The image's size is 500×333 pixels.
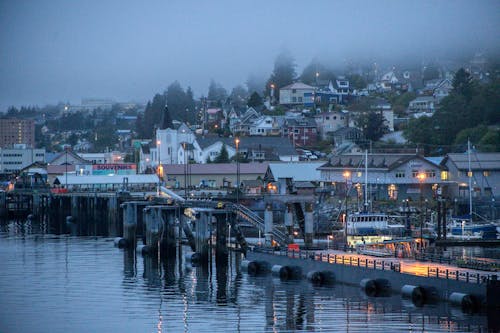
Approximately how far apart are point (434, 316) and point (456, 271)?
3.43 metres

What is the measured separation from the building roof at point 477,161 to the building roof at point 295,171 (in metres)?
16.7

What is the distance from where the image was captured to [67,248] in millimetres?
87250

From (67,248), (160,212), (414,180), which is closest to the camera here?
(160,212)

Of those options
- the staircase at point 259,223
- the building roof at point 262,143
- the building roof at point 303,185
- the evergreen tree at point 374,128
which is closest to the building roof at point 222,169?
the building roof at point 262,143

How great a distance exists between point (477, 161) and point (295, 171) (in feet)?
74.1

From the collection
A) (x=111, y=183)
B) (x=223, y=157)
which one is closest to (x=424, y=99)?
(x=223, y=157)

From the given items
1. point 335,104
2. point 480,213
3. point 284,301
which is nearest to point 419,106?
point 335,104

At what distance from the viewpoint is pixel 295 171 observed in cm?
12262

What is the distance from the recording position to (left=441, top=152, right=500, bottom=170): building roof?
108m

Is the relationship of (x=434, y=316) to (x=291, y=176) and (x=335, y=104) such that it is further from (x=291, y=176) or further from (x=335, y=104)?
(x=335, y=104)

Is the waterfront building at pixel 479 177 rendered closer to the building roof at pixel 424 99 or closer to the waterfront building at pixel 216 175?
the waterfront building at pixel 216 175

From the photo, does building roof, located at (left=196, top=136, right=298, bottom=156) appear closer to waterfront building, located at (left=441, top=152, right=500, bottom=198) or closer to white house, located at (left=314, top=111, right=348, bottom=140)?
white house, located at (left=314, top=111, right=348, bottom=140)

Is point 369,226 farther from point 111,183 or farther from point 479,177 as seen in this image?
point 111,183

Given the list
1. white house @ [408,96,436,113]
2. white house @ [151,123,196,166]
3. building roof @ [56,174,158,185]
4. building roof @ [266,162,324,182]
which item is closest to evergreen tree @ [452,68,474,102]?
white house @ [408,96,436,113]
